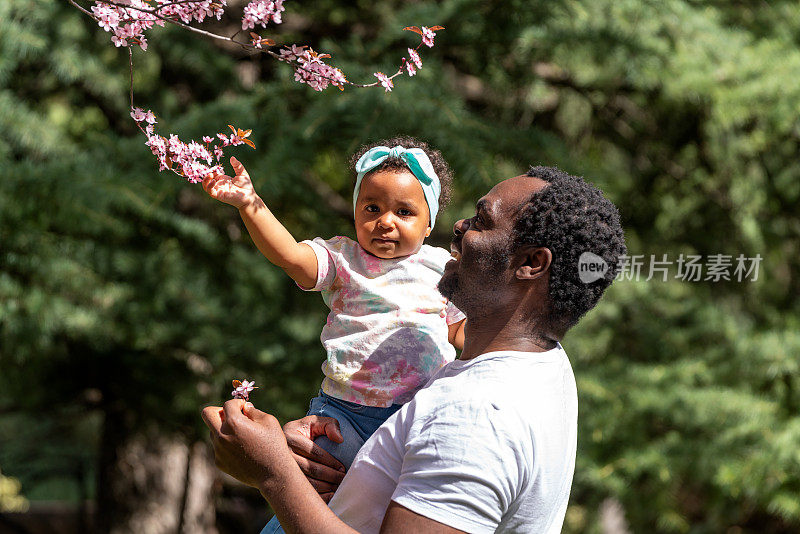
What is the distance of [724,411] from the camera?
11.7 ft

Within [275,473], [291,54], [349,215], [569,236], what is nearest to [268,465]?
[275,473]

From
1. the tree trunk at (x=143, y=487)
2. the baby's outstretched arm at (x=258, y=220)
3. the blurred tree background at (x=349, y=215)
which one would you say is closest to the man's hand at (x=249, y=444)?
the baby's outstretched arm at (x=258, y=220)

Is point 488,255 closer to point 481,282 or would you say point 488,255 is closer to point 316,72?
point 481,282

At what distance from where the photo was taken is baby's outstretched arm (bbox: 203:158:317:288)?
4.85 feet

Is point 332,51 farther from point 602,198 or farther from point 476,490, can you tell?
point 476,490

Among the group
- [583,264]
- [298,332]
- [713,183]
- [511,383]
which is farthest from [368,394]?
[713,183]

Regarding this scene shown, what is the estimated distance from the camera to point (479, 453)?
127 centimetres

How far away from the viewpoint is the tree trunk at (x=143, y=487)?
432cm

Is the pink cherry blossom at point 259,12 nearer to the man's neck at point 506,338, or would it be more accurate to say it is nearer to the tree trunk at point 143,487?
the man's neck at point 506,338

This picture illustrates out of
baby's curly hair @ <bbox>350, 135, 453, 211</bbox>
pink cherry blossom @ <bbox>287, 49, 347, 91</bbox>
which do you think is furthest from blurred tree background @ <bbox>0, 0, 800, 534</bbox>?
pink cherry blossom @ <bbox>287, 49, 347, 91</bbox>

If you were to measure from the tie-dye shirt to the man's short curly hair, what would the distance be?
→ 10.8 inches

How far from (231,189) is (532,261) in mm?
533

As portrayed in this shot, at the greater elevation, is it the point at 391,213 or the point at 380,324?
the point at 391,213

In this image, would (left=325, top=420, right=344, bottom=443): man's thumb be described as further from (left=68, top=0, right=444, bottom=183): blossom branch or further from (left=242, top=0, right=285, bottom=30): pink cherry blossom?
(left=242, top=0, right=285, bottom=30): pink cherry blossom
